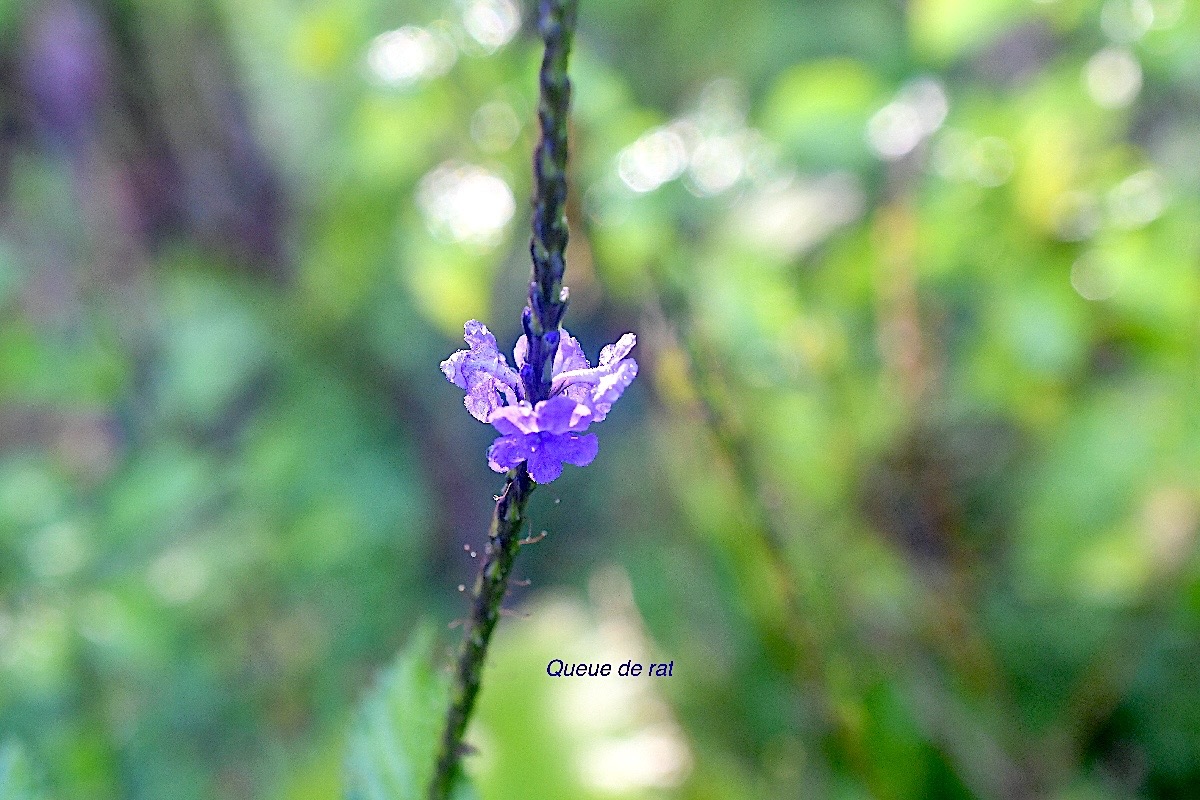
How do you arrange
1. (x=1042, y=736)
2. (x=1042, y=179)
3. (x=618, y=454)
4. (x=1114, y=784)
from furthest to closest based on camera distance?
(x=618, y=454), (x=1042, y=736), (x=1114, y=784), (x=1042, y=179)

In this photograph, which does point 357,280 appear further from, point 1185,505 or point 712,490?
point 1185,505

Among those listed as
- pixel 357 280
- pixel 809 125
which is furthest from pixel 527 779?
pixel 357 280

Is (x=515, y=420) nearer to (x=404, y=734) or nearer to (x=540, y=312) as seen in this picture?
(x=540, y=312)

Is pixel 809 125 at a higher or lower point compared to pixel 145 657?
higher

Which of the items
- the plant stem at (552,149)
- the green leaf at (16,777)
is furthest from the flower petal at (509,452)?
the green leaf at (16,777)

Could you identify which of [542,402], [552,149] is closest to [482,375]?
[542,402]

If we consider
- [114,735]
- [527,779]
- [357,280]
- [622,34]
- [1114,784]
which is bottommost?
[1114,784]
